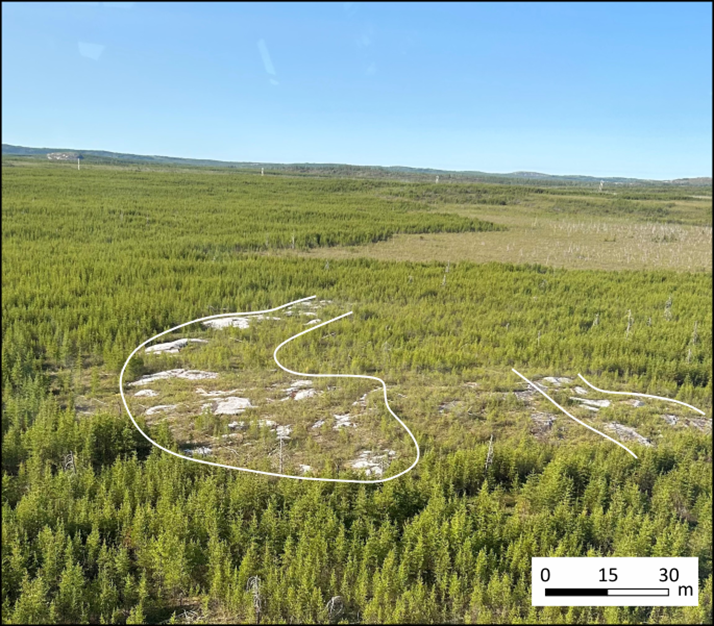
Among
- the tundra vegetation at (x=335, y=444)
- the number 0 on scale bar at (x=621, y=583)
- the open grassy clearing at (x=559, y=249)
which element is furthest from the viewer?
the open grassy clearing at (x=559, y=249)

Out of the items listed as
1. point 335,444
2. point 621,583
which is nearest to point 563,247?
point 335,444

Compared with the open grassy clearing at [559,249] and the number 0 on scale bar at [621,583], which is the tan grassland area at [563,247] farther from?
the number 0 on scale bar at [621,583]

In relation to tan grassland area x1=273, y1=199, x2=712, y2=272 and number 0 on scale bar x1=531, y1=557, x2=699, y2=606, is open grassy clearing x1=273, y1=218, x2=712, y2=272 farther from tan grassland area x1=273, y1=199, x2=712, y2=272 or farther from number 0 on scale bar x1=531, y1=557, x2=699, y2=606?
number 0 on scale bar x1=531, y1=557, x2=699, y2=606

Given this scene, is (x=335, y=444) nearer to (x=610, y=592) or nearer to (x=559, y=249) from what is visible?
(x=610, y=592)

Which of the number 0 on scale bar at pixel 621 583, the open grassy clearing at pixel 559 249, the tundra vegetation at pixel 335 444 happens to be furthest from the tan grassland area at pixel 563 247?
the number 0 on scale bar at pixel 621 583

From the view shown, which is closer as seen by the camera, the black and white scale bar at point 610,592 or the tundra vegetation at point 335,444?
the black and white scale bar at point 610,592

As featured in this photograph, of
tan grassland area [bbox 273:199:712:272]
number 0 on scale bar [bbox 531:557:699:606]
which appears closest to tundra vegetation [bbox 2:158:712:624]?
number 0 on scale bar [bbox 531:557:699:606]
